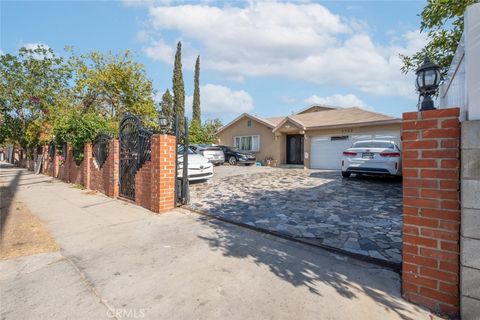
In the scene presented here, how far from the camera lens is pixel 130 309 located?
7.34 ft

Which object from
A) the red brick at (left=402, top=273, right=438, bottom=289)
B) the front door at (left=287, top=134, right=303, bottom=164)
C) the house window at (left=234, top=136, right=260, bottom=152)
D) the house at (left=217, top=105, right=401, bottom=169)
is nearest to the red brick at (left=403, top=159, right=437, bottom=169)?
the red brick at (left=402, top=273, right=438, bottom=289)

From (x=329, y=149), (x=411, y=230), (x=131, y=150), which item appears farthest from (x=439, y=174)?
(x=329, y=149)

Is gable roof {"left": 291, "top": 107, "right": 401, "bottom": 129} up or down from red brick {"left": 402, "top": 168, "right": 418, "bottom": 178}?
up

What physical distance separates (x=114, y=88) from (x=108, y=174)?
36.3 feet

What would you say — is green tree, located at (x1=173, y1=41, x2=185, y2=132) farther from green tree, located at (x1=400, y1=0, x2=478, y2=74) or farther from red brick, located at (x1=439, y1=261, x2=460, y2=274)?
red brick, located at (x1=439, y1=261, x2=460, y2=274)

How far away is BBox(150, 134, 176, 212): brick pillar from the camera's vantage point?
5.59m

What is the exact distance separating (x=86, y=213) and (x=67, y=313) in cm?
412

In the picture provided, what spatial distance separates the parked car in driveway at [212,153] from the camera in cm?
1606

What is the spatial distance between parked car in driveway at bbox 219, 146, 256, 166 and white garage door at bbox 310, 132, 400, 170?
177 inches

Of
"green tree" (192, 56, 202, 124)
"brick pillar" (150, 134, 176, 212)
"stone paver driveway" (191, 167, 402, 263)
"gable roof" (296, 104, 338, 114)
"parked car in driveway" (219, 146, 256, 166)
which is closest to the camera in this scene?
"stone paver driveway" (191, 167, 402, 263)

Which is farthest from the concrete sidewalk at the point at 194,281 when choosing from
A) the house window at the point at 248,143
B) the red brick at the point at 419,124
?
the house window at the point at 248,143

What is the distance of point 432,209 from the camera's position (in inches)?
85.8

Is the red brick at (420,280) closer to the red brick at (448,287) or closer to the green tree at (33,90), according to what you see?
the red brick at (448,287)

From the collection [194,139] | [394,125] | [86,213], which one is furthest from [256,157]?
[86,213]
